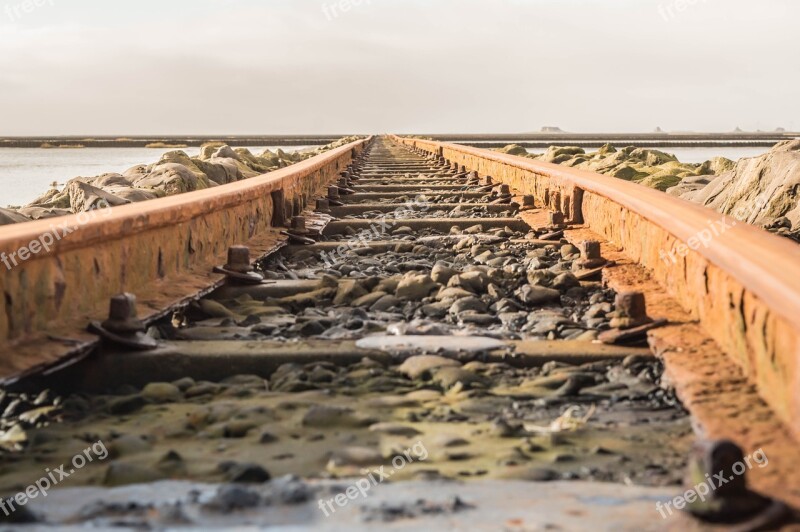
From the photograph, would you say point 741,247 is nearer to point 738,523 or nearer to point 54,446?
point 738,523

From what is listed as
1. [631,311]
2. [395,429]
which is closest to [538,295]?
[631,311]

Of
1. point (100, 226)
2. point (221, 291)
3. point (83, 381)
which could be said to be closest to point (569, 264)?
point (221, 291)

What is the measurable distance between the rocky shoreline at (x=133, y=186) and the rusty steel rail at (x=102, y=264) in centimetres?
188

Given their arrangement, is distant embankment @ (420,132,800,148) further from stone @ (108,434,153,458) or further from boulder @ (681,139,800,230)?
stone @ (108,434,153,458)

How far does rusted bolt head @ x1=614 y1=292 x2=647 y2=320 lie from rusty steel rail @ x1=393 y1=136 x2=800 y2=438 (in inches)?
7.5

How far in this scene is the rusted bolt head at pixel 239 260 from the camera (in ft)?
16.7

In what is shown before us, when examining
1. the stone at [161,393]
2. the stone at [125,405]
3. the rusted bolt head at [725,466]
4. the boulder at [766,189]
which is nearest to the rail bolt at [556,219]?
the boulder at [766,189]

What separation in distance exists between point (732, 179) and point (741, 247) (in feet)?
18.7

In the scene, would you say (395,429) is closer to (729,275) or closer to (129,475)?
(129,475)

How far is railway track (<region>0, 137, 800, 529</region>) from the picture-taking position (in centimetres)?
216

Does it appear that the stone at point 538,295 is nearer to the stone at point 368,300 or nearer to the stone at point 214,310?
the stone at point 368,300

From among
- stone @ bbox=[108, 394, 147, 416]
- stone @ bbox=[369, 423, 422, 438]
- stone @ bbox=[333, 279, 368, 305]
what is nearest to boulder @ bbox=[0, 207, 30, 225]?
stone @ bbox=[333, 279, 368, 305]

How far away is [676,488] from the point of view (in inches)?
87.7

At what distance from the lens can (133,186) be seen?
11.6 metres
